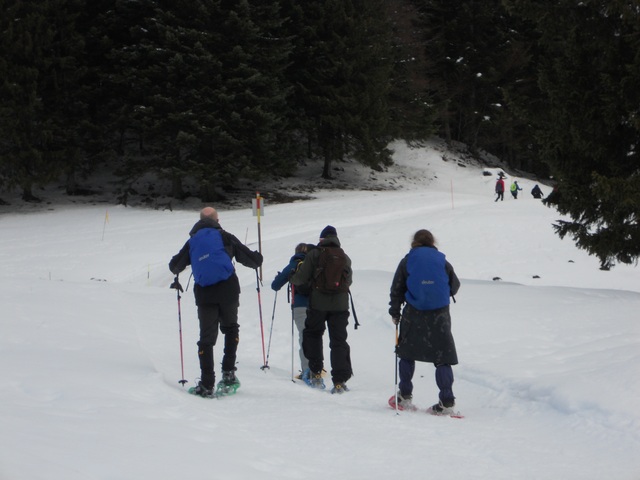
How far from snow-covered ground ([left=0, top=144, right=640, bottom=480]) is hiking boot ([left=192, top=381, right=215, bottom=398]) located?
0.23 meters

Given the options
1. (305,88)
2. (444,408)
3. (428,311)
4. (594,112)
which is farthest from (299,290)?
(305,88)

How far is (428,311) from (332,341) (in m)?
1.65

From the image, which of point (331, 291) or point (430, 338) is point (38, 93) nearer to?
point (331, 291)

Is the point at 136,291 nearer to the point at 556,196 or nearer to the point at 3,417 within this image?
the point at 556,196

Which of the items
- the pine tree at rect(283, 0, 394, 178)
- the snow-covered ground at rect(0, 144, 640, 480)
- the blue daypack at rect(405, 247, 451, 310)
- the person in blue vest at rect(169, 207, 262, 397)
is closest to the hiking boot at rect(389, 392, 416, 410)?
the snow-covered ground at rect(0, 144, 640, 480)

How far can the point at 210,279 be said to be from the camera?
22.4ft

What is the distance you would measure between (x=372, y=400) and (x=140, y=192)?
31.0 m

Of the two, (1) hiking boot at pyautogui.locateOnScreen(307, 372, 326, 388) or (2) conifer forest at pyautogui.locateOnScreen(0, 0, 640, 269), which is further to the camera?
(2) conifer forest at pyautogui.locateOnScreen(0, 0, 640, 269)

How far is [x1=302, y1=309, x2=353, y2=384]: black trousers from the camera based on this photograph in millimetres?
7879

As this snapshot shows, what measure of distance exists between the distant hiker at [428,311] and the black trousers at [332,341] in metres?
1.13

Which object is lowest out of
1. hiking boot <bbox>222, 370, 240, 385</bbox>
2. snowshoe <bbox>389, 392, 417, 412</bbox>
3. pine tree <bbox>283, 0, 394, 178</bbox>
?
snowshoe <bbox>389, 392, 417, 412</bbox>

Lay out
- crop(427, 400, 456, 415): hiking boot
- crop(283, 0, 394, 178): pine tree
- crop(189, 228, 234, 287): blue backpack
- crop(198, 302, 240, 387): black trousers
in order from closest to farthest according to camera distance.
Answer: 1. crop(427, 400, 456, 415): hiking boot
2. crop(189, 228, 234, 287): blue backpack
3. crop(198, 302, 240, 387): black trousers
4. crop(283, 0, 394, 178): pine tree

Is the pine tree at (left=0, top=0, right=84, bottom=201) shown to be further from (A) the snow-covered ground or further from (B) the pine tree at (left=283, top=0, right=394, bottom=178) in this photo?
(A) the snow-covered ground

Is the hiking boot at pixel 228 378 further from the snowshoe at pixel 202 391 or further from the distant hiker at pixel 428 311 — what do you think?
the distant hiker at pixel 428 311
